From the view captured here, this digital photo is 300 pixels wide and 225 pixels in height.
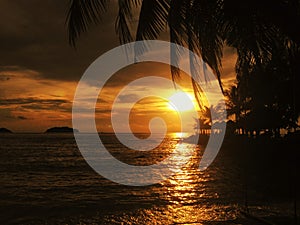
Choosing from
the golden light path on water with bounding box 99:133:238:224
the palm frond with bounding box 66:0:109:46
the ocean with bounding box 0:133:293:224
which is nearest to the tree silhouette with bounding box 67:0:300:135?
the palm frond with bounding box 66:0:109:46

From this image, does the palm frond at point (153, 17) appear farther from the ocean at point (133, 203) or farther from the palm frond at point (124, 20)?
the ocean at point (133, 203)

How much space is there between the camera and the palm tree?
3984 millimetres

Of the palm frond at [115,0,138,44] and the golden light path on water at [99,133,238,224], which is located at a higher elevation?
the palm frond at [115,0,138,44]

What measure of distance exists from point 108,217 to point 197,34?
1185 centimetres

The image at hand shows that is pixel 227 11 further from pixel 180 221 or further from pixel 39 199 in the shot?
pixel 39 199

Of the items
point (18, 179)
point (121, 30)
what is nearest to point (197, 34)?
point (121, 30)

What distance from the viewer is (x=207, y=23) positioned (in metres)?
4.39

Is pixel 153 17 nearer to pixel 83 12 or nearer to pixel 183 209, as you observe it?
pixel 83 12

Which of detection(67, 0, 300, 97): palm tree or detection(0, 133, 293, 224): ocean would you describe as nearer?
detection(67, 0, 300, 97): palm tree

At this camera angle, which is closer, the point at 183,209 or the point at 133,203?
the point at 183,209

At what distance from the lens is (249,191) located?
65.0ft

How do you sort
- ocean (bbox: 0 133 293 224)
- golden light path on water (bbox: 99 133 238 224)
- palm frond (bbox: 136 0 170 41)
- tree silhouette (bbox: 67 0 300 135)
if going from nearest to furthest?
1. tree silhouette (bbox: 67 0 300 135)
2. palm frond (bbox: 136 0 170 41)
3. golden light path on water (bbox: 99 133 238 224)
4. ocean (bbox: 0 133 293 224)

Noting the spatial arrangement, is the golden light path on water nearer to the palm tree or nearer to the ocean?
the ocean

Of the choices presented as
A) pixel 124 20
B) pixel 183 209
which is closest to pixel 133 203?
pixel 183 209
